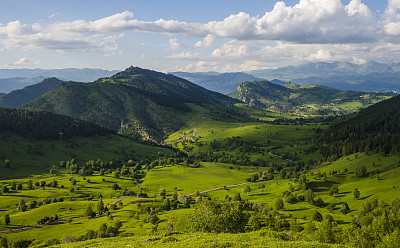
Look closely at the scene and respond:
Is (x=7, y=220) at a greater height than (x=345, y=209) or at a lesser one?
lesser

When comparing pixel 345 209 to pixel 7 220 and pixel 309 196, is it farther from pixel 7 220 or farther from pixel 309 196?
pixel 7 220

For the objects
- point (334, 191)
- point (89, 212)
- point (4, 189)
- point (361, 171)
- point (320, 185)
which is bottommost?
point (89, 212)

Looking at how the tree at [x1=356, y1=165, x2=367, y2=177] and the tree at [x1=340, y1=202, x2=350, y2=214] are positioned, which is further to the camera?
the tree at [x1=356, y1=165, x2=367, y2=177]

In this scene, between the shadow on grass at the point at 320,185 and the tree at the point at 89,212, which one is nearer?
the tree at the point at 89,212

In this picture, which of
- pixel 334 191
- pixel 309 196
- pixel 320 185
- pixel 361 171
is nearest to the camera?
pixel 309 196

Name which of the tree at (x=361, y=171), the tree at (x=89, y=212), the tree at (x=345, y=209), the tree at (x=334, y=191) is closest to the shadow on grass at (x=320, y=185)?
the tree at (x=334, y=191)

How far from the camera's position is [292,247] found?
4172cm

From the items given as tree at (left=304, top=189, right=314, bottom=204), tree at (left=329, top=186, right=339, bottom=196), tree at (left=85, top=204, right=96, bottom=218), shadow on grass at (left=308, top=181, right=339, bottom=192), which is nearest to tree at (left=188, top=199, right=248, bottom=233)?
tree at (left=85, top=204, right=96, bottom=218)

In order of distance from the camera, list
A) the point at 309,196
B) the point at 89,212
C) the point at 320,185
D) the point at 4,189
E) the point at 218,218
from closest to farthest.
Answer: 1. the point at 218,218
2. the point at 89,212
3. the point at 309,196
4. the point at 320,185
5. the point at 4,189

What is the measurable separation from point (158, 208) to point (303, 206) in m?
84.4

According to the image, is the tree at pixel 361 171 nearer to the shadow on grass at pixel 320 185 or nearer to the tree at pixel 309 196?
the shadow on grass at pixel 320 185

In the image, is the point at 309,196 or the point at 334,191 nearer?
the point at 309,196

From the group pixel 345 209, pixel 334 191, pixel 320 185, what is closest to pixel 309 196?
pixel 334 191

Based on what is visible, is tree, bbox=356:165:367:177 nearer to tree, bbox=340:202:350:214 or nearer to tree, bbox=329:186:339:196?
tree, bbox=329:186:339:196
